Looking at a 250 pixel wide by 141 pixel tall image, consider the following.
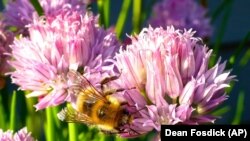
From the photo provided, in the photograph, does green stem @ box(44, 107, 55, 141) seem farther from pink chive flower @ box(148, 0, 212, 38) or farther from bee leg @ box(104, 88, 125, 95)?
pink chive flower @ box(148, 0, 212, 38)

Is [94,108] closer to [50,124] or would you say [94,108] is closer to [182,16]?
[50,124]

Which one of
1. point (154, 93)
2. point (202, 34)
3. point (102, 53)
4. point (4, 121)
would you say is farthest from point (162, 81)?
point (202, 34)

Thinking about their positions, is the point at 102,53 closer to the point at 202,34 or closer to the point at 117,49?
the point at 117,49

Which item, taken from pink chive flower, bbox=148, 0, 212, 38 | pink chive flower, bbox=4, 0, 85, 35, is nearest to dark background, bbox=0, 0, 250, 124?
pink chive flower, bbox=148, 0, 212, 38

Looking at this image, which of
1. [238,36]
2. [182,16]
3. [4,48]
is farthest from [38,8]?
[238,36]

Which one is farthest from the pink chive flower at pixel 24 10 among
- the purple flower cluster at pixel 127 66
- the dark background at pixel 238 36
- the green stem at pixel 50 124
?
the dark background at pixel 238 36

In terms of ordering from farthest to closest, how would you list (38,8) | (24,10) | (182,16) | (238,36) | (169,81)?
1. (238,36)
2. (182,16)
3. (24,10)
4. (38,8)
5. (169,81)
